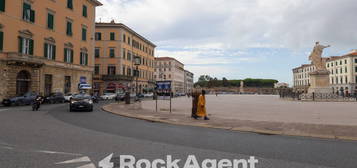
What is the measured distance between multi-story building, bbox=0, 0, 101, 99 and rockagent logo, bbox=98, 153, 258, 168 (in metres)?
25.0

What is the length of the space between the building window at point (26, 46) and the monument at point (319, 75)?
127ft

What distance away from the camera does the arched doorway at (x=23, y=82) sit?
25.6 metres

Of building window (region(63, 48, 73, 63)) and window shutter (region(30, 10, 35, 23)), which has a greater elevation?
window shutter (region(30, 10, 35, 23))

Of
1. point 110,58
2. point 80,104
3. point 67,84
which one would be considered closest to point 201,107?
point 80,104

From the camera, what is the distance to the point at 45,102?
2641 centimetres

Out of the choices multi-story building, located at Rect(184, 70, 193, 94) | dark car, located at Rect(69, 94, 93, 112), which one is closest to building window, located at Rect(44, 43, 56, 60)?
dark car, located at Rect(69, 94, 93, 112)

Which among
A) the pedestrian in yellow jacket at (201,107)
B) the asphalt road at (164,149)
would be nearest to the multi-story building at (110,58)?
the pedestrian in yellow jacket at (201,107)

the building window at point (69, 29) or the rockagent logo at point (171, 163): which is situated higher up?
the building window at point (69, 29)

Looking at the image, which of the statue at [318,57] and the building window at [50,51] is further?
the statue at [318,57]

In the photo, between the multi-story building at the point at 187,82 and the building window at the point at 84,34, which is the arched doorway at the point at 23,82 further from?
the multi-story building at the point at 187,82

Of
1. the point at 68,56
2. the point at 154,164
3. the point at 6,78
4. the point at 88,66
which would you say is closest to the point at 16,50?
the point at 6,78

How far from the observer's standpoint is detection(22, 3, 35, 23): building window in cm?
2595

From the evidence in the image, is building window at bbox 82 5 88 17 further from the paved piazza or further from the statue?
the statue

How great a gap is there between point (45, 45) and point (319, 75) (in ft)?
128
